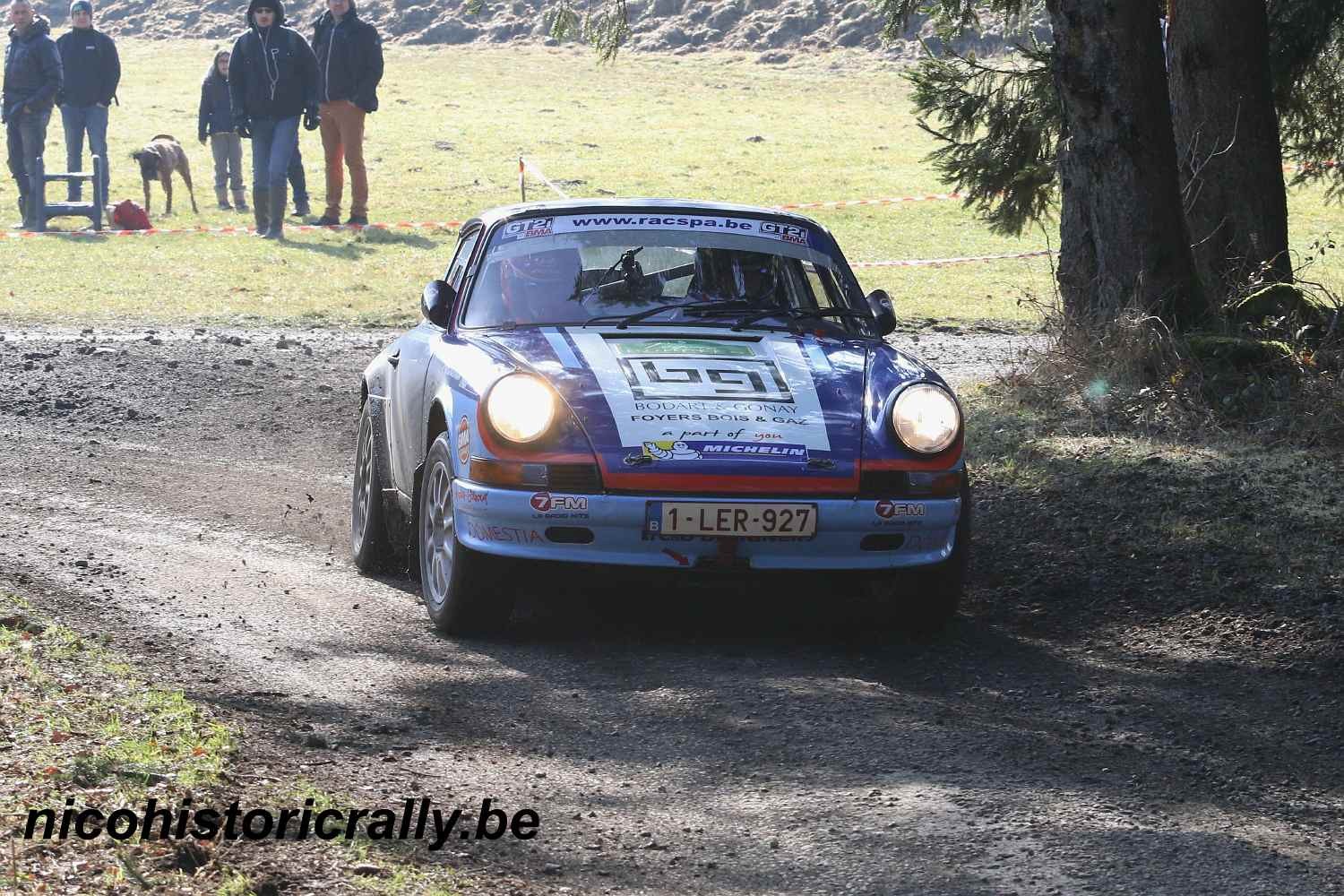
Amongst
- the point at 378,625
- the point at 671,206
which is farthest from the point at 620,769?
the point at 671,206

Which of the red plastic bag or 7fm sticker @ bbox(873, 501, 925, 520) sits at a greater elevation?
7fm sticker @ bbox(873, 501, 925, 520)

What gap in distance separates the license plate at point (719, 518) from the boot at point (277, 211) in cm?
1583

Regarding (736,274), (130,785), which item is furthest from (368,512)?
(130,785)

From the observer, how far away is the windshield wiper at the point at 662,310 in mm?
7266

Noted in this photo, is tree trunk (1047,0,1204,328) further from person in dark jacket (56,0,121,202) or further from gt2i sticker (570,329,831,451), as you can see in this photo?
person in dark jacket (56,0,121,202)

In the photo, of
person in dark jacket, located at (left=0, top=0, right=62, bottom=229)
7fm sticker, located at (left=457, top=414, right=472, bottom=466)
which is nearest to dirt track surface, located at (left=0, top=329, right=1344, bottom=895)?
7fm sticker, located at (left=457, top=414, right=472, bottom=466)

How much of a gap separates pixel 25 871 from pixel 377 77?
18530 mm

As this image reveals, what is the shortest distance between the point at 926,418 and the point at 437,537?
1799mm

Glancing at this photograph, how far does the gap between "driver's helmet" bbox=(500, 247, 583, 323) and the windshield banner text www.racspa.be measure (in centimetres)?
14

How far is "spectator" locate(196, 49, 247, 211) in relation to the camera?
79.3 ft

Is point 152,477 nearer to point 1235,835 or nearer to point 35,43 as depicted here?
point 1235,835

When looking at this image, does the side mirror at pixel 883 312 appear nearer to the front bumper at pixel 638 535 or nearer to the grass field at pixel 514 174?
the front bumper at pixel 638 535

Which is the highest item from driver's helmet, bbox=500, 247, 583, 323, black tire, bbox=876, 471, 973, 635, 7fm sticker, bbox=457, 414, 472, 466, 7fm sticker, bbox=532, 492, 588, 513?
driver's helmet, bbox=500, 247, 583, 323

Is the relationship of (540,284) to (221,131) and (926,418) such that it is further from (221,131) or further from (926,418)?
(221,131)
